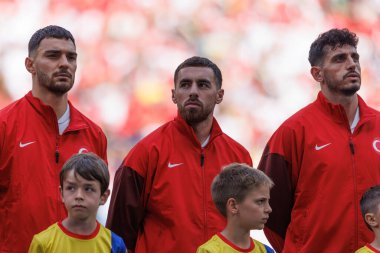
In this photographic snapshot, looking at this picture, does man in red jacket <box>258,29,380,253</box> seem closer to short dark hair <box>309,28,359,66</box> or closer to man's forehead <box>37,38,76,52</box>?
short dark hair <box>309,28,359,66</box>

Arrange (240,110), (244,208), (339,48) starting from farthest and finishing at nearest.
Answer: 1. (240,110)
2. (339,48)
3. (244,208)

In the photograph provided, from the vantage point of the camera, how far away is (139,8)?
7273 millimetres

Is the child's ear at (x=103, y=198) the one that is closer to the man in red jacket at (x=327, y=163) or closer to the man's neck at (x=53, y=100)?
the man's neck at (x=53, y=100)

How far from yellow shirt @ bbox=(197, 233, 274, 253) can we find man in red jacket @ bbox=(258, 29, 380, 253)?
1.55 feet

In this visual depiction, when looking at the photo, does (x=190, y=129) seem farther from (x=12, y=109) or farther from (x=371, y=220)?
(x=371, y=220)

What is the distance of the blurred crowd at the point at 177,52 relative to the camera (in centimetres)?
700

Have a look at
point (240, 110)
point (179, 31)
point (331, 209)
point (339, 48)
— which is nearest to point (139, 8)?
point (179, 31)

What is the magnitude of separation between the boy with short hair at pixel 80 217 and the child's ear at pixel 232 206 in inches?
19.0

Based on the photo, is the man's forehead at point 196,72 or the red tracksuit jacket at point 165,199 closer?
the red tracksuit jacket at point 165,199

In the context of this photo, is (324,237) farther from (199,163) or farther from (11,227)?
(11,227)

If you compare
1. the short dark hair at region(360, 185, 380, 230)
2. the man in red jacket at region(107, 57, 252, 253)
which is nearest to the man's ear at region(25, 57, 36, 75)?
the man in red jacket at region(107, 57, 252, 253)

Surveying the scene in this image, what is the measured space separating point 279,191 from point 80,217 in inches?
43.1

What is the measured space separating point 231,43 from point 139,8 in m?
0.80

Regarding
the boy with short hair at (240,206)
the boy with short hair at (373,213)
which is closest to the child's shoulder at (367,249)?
the boy with short hair at (373,213)
